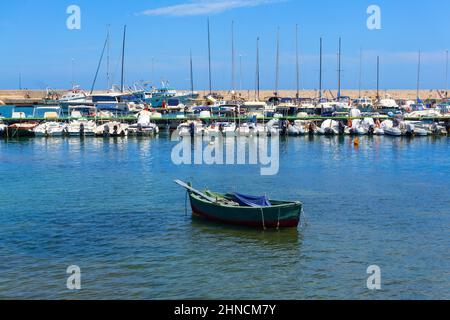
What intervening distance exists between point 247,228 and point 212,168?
74.6ft

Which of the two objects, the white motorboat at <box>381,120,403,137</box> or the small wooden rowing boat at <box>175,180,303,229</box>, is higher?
the white motorboat at <box>381,120,403,137</box>

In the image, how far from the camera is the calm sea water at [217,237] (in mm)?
20500

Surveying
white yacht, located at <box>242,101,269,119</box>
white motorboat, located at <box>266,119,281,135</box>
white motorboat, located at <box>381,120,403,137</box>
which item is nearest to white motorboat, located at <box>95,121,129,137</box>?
white motorboat, located at <box>266,119,281,135</box>

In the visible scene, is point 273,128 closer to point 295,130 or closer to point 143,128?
point 295,130

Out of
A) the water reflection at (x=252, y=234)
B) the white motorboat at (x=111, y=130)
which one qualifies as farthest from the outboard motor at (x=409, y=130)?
the water reflection at (x=252, y=234)

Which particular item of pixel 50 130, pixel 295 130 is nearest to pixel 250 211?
pixel 295 130

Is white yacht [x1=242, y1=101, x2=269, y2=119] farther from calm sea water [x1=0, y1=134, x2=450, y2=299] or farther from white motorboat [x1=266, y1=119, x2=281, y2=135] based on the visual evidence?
calm sea water [x1=0, y1=134, x2=450, y2=299]

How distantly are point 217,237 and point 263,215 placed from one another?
2.34 metres

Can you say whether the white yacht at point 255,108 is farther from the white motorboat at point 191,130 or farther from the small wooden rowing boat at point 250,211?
the small wooden rowing boat at point 250,211

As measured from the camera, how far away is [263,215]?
27.1m

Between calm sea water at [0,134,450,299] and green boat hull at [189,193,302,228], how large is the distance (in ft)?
1.54

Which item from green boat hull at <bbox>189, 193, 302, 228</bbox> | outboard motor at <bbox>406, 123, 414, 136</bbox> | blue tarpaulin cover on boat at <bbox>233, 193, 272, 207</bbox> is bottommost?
green boat hull at <bbox>189, 193, 302, 228</bbox>

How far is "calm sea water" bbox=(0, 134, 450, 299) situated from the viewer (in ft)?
67.3

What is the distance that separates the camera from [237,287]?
66.9 ft
